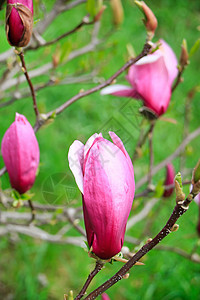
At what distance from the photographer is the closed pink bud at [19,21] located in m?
0.60

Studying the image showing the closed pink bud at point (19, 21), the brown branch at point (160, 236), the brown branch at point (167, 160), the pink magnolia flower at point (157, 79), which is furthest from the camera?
the brown branch at point (167, 160)

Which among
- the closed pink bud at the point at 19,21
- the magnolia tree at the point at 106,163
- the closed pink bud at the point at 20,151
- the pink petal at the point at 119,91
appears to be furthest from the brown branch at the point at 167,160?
the closed pink bud at the point at 19,21

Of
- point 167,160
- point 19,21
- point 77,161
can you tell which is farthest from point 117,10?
point 77,161

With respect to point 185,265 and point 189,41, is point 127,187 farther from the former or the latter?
point 189,41

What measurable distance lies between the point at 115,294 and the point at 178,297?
0.82 ft

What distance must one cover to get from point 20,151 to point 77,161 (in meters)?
0.19

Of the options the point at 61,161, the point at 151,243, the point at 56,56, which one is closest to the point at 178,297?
the point at 61,161

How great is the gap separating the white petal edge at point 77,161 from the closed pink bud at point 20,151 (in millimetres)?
173

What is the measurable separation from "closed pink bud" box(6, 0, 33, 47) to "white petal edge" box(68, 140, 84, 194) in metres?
0.22

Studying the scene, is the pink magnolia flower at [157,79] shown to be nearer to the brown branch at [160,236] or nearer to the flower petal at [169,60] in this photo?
the flower petal at [169,60]

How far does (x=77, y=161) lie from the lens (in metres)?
0.52

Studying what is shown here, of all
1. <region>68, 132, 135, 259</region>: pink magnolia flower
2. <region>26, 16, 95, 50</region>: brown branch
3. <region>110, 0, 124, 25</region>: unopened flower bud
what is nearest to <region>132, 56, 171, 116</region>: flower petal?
<region>26, 16, 95, 50</region>: brown branch

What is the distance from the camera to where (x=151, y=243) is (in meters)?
0.48

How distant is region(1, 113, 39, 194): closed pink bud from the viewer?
669 mm
